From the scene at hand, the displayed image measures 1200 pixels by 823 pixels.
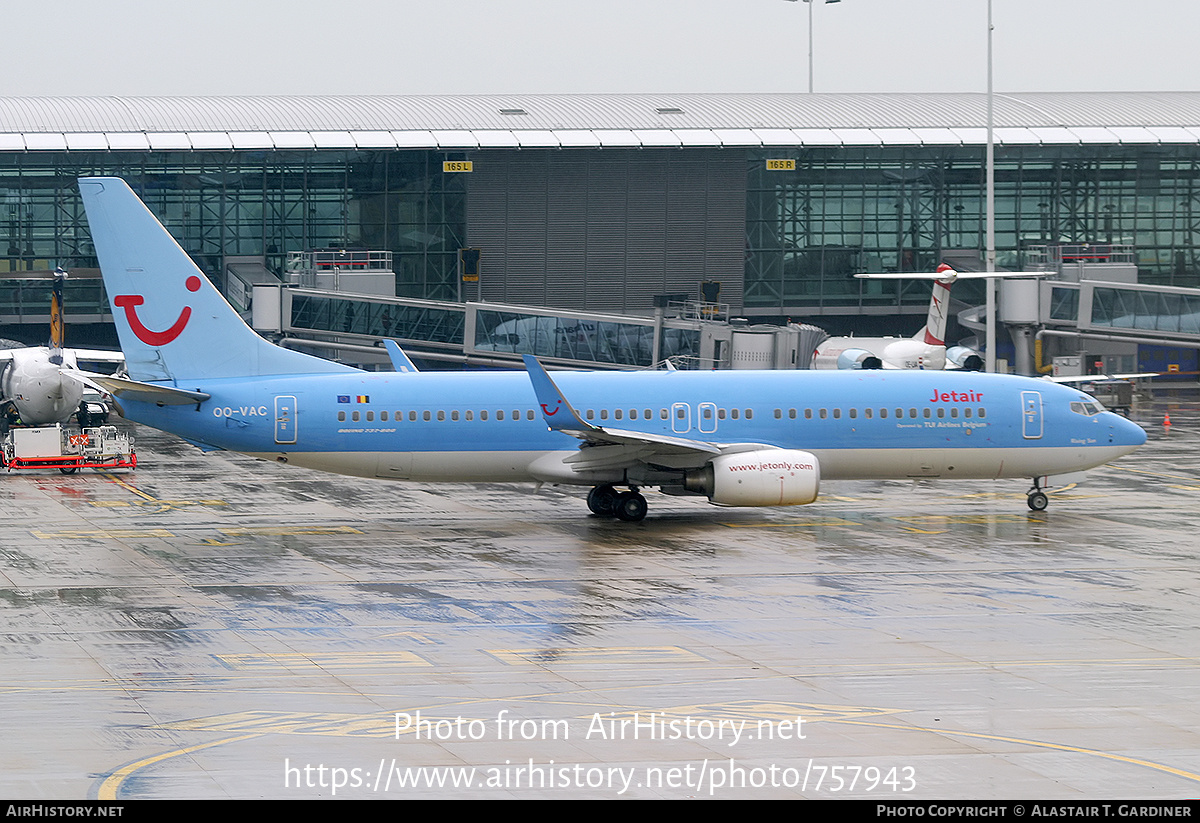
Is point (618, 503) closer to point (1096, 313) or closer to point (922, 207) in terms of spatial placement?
point (1096, 313)

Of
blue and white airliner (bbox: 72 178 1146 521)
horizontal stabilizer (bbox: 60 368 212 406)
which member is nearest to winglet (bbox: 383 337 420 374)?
blue and white airliner (bbox: 72 178 1146 521)

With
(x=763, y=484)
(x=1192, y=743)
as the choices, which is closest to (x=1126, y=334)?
(x=763, y=484)

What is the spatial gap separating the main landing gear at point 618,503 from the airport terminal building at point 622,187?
51.4m

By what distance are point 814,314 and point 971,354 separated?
21.4 meters

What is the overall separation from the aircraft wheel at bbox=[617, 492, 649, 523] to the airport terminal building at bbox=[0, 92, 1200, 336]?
5210cm

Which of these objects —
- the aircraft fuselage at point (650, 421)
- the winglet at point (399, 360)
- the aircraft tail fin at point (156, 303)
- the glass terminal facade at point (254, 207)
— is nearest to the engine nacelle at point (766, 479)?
the aircraft fuselage at point (650, 421)

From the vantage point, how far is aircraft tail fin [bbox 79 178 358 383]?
3866cm

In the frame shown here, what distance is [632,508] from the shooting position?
39.3m

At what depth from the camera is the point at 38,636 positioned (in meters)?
25.5

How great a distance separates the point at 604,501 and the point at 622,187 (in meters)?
53.4

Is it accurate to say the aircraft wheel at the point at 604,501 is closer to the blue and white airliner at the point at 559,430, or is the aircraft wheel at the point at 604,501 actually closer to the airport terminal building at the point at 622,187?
the blue and white airliner at the point at 559,430

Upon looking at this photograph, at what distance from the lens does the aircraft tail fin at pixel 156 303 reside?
38.7 m

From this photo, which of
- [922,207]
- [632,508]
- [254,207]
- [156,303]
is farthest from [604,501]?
[922,207]

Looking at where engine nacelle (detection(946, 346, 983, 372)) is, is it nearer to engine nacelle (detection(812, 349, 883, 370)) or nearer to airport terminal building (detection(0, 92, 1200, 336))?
engine nacelle (detection(812, 349, 883, 370))
